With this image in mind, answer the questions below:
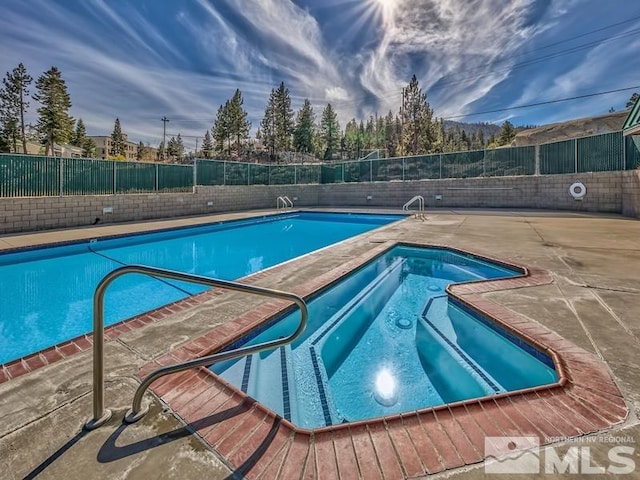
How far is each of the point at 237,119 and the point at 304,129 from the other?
9803 mm

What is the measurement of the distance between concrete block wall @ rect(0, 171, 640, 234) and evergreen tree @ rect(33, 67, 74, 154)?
30.7 m

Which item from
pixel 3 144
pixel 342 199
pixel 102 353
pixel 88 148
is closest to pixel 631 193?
pixel 342 199

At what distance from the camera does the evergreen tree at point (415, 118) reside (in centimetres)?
3594

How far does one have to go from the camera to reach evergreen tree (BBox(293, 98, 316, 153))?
45.4m

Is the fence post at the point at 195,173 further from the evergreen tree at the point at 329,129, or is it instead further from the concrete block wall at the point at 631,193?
the evergreen tree at the point at 329,129

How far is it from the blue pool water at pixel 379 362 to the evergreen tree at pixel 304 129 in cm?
4422

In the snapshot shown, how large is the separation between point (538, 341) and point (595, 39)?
1357 inches

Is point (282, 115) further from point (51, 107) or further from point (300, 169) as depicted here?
point (300, 169)

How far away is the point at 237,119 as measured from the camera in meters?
43.8

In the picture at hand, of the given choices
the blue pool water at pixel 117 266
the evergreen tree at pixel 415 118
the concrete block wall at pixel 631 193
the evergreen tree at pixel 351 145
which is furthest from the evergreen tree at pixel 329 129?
the concrete block wall at pixel 631 193

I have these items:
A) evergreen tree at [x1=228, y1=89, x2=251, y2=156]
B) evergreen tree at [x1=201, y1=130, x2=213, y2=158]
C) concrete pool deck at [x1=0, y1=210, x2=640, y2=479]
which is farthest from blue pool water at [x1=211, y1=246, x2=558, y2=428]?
evergreen tree at [x1=201, y1=130, x2=213, y2=158]

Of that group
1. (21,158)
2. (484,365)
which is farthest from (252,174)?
(484,365)

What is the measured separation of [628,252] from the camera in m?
5.55

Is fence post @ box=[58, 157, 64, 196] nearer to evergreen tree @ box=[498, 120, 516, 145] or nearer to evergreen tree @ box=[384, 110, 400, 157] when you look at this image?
evergreen tree @ box=[384, 110, 400, 157]
